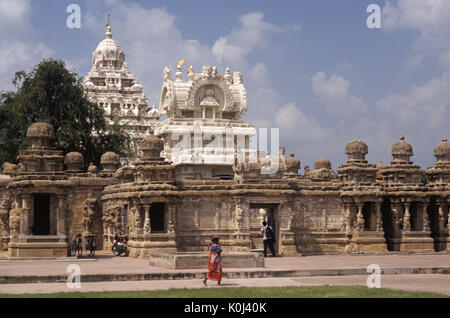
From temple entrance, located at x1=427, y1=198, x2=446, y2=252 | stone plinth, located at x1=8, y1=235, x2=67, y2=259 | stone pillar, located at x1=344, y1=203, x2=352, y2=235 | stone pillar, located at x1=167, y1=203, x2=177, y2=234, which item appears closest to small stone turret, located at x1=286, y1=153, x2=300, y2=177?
stone pillar, located at x1=344, y1=203, x2=352, y2=235

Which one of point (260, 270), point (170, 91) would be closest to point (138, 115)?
point (170, 91)

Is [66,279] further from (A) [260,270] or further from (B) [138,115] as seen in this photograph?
(B) [138,115]

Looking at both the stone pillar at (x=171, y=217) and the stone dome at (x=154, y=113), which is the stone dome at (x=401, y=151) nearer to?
the stone pillar at (x=171, y=217)

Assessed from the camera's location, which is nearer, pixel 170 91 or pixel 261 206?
pixel 261 206

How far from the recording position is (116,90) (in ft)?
268

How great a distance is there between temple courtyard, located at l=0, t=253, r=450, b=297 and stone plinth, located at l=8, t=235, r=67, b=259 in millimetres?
3125

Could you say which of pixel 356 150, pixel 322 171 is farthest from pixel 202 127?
pixel 356 150

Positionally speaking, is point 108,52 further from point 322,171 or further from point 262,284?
point 262,284

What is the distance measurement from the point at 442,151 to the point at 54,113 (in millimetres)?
28908

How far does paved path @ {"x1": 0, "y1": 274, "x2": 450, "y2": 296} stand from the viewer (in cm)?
1995

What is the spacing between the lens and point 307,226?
1367 inches

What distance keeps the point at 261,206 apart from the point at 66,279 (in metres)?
13.7

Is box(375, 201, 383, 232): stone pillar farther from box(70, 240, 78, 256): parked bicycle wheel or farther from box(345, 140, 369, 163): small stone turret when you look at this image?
box(70, 240, 78, 256): parked bicycle wheel

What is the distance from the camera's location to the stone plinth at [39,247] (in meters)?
30.8
